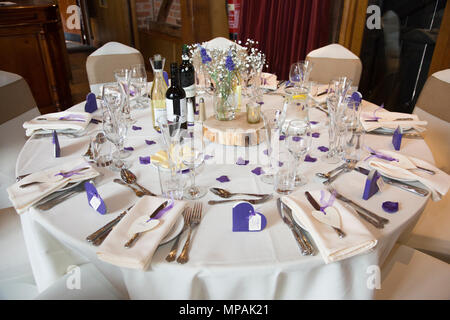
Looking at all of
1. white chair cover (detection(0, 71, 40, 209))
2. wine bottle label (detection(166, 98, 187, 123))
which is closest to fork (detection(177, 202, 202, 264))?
wine bottle label (detection(166, 98, 187, 123))

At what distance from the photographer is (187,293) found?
2.93ft

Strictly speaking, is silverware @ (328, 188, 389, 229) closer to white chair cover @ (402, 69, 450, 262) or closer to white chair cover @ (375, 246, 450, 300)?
white chair cover @ (375, 246, 450, 300)

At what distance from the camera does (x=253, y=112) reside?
1.49 metres

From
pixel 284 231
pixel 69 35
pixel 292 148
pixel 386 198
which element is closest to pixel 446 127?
pixel 386 198

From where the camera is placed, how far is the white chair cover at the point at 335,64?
2.38 m

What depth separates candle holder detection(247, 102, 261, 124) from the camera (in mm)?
1486

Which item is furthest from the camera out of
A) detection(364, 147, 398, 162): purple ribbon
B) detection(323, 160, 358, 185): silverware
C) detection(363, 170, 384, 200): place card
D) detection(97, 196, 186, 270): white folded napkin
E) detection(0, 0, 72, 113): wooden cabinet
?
detection(0, 0, 72, 113): wooden cabinet

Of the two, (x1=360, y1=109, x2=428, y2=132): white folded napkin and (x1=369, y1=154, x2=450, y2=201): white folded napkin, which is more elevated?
(x1=360, y1=109, x2=428, y2=132): white folded napkin

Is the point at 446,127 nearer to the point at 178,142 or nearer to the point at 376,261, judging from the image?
the point at 376,261

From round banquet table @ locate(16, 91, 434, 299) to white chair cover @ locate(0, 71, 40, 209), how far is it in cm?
62

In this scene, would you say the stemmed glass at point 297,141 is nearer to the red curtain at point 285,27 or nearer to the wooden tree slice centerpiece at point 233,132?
the wooden tree slice centerpiece at point 233,132

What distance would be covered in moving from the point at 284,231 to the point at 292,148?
281 mm

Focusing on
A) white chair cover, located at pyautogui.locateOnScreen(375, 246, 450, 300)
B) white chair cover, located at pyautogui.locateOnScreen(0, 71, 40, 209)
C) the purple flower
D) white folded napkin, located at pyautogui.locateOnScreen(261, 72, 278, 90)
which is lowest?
white chair cover, located at pyautogui.locateOnScreen(375, 246, 450, 300)

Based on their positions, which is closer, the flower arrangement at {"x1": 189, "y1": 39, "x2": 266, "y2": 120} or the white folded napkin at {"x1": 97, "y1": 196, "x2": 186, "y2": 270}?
the white folded napkin at {"x1": 97, "y1": 196, "x2": 186, "y2": 270}
